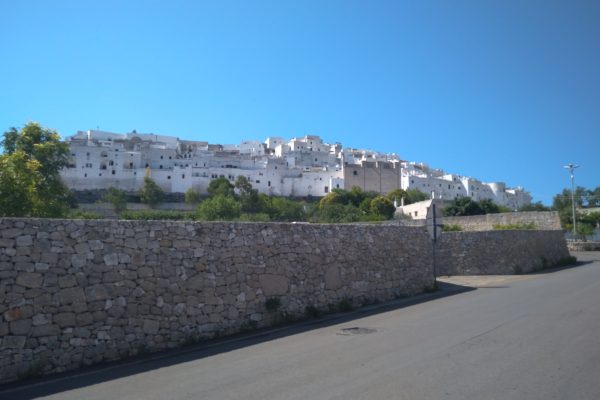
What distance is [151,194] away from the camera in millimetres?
114312

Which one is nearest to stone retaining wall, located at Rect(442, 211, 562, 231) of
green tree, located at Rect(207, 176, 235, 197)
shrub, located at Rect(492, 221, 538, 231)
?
shrub, located at Rect(492, 221, 538, 231)

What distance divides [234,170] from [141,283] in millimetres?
129520

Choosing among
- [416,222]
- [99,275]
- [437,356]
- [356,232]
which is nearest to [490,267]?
[416,222]

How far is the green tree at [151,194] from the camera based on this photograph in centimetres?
11412

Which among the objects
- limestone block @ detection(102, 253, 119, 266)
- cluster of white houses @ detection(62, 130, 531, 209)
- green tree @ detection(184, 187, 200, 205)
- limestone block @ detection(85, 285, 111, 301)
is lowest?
limestone block @ detection(85, 285, 111, 301)

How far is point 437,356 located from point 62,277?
631 cm

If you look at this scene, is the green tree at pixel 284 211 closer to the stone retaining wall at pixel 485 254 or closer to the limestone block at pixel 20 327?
the stone retaining wall at pixel 485 254

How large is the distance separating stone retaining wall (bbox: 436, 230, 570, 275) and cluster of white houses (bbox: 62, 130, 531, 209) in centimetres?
9725

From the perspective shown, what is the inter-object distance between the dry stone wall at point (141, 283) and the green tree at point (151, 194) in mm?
107782

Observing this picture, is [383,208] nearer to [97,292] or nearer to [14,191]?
[14,191]

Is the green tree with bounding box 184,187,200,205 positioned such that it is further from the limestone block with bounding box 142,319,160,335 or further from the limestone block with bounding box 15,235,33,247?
the limestone block with bounding box 15,235,33,247

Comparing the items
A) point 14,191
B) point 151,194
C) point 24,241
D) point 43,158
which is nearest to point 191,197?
point 151,194

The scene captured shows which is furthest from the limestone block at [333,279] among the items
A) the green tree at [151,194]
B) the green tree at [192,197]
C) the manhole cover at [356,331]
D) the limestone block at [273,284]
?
the green tree at [151,194]

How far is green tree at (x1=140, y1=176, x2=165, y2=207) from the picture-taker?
114125 mm
